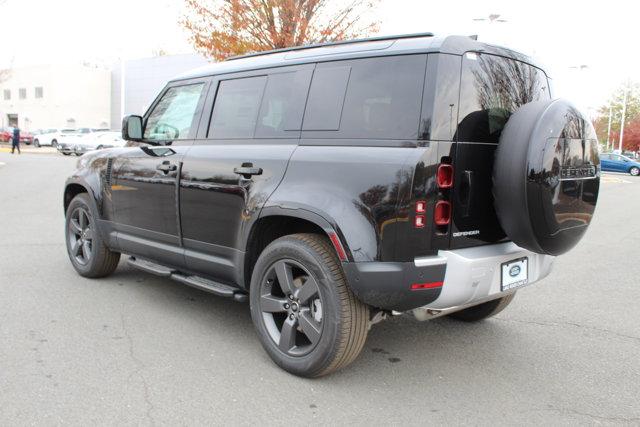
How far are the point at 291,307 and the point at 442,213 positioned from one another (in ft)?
3.66

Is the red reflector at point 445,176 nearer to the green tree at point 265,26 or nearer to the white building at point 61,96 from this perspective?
the green tree at point 265,26

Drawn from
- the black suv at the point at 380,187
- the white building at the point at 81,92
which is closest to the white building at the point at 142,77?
the white building at the point at 81,92

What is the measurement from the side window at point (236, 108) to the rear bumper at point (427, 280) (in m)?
1.45

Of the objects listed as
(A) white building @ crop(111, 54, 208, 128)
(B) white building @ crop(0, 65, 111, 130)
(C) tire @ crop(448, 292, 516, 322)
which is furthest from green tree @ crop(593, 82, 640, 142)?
(C) tire @ crop(448, 292, 516, 322)

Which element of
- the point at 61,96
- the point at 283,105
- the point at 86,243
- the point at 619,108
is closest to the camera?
the point at 283,105

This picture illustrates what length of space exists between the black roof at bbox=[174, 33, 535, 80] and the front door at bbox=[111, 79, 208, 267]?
0.54 meters

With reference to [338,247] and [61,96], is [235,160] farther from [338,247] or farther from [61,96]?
[61,96]

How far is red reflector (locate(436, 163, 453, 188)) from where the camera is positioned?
3.01 meters

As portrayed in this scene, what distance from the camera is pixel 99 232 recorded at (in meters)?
5.26

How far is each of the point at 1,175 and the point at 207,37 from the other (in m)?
7.63

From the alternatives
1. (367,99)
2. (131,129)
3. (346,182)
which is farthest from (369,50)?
(131,129)

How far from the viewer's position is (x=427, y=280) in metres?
3.00

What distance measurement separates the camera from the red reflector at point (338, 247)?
3.11 metres

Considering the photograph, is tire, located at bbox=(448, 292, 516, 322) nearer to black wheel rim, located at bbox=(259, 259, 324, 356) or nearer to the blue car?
black wheel rim, located at bbox=(259, 259, 324, 356)
